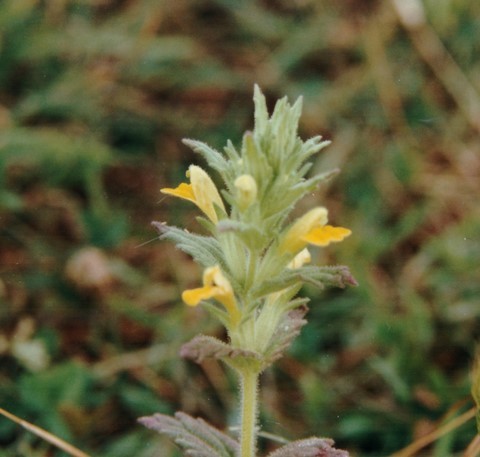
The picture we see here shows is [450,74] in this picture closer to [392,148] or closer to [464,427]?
[392,148]

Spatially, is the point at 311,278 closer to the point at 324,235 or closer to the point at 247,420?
the point at 324,235

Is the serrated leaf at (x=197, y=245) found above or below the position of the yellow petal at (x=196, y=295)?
above

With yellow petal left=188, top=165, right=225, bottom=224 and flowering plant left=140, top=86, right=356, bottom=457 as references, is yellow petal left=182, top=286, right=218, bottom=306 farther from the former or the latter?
yellow petal left=188, top=165, right=225, bottom=224

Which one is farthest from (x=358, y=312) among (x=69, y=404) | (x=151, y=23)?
(x=151, y=23)

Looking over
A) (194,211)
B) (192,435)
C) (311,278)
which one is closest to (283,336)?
(311,278)

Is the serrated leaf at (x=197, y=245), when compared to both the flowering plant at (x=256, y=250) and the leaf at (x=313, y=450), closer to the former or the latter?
the flowering plant at (x=256, y=250)

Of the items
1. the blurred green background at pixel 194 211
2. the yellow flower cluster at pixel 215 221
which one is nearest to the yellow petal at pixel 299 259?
the yellow flower cluster at pixel 215 221

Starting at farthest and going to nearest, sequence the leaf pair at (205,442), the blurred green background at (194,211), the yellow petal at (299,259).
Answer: the blurred green background at (194,211) → the yellow petal at (299,259) → the leaf pair at (205,442)
